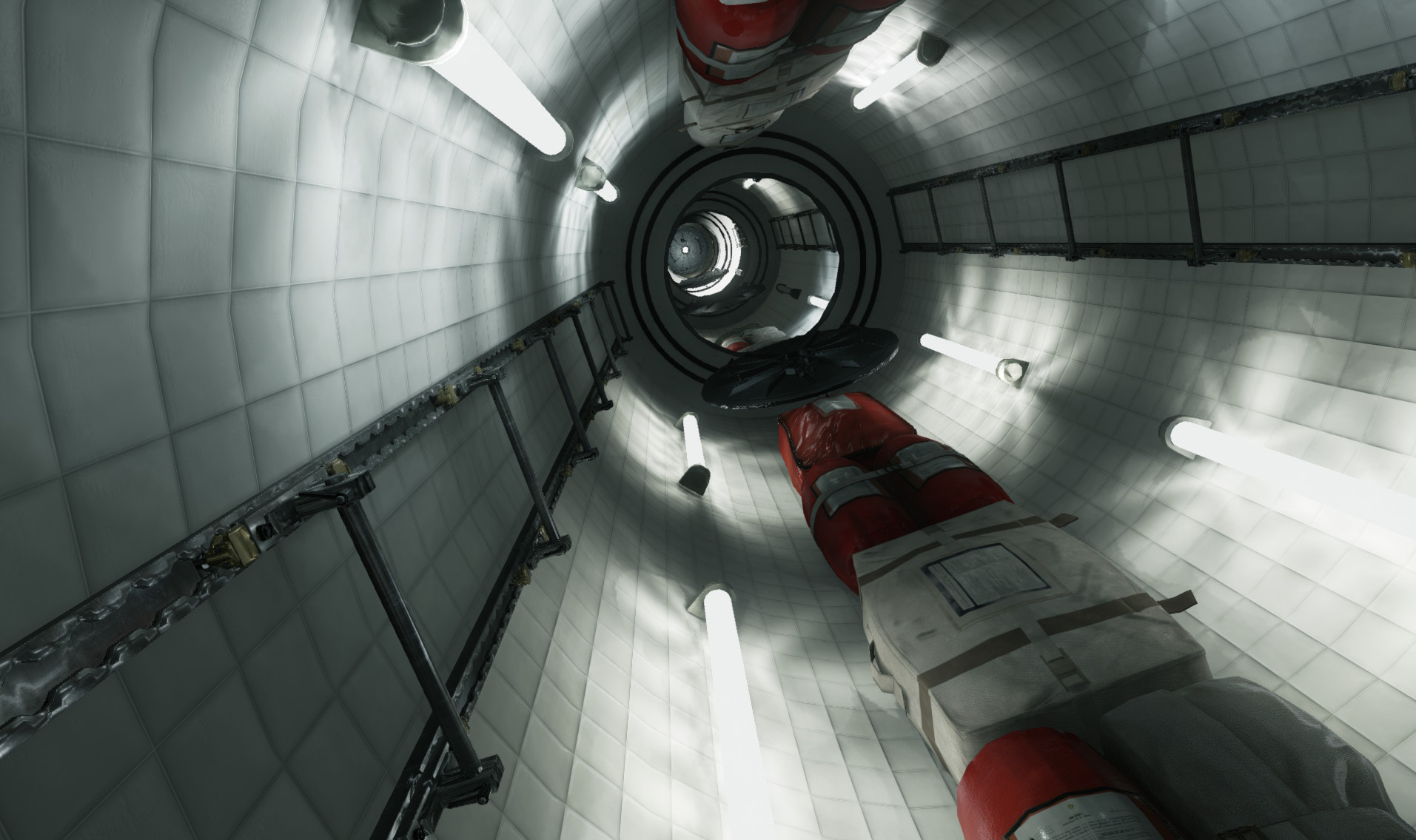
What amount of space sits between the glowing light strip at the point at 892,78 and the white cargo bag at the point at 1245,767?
15.8 ft

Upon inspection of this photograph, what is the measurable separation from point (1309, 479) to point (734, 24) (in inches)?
141

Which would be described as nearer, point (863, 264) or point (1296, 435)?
point (1296, 435)

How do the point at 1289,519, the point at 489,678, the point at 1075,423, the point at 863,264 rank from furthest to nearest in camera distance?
the point at 863,264 → the point at 1075,423 → the point at 1289,519 → the point at 489,678

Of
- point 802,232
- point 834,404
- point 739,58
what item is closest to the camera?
point 739,58

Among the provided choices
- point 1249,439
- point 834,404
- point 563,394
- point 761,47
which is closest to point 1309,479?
point 1249,439

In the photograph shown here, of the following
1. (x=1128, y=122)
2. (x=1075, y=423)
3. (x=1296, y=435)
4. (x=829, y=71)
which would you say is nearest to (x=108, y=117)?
(x=829, y=71)

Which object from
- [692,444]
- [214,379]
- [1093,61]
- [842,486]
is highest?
[1093,61]

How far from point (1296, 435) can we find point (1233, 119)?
1743mm

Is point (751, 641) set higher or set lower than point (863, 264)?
lower

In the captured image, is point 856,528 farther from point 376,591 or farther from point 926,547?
point 376,591

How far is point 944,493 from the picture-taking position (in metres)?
4.75

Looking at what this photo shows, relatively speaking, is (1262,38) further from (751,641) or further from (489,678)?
(489,678)

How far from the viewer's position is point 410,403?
2398mm

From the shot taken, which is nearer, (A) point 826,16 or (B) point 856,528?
Result: (A) point 826,16
